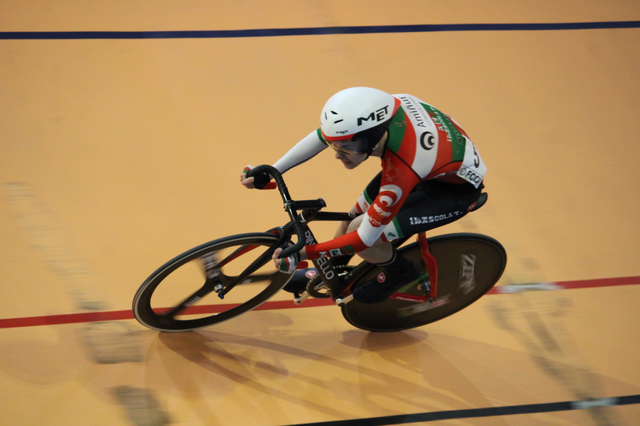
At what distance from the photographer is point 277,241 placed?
217 centimetres

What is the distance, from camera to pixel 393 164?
182cm

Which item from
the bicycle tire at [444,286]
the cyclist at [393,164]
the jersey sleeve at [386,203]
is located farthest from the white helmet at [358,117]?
the bicycle tire at [444,286]

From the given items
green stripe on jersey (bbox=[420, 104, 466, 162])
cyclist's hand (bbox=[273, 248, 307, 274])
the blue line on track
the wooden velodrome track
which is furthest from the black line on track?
the blue line on track

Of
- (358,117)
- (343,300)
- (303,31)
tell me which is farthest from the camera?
(303,31)

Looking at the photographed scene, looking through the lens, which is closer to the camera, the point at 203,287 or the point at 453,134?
the point at 453,134

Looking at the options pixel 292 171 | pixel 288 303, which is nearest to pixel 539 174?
pixel 292 171

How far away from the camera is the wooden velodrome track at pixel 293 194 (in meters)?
2.33

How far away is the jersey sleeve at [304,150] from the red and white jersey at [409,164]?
31cm

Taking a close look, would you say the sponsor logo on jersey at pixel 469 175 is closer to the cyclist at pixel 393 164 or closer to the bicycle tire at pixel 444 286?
the cyclist at pixel 393 164

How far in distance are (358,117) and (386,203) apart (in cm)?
31

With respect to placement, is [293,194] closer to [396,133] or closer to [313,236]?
[313,236]

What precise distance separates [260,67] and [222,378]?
2.42 metres

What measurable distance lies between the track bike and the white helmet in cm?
35

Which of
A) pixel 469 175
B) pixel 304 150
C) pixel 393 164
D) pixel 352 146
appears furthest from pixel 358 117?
pixel 469 175
